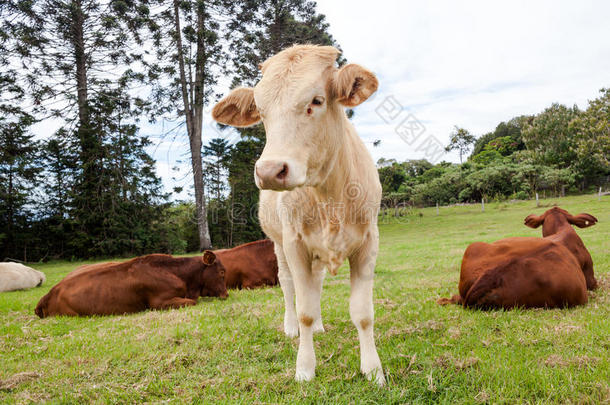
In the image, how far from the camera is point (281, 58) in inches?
95.3

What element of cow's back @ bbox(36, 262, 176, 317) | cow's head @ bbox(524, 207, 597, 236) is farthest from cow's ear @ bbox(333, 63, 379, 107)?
cow's head @ bbox(524, 207, 597, 236)

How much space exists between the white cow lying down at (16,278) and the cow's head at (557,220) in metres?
10.3

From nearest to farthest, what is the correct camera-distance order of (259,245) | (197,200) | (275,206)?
1. (275,206)
2. (259,245)
3. (197,200)

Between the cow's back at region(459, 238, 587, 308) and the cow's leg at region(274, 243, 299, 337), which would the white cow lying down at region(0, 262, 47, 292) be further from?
the cow's back at region(459, 238, 587, 308)

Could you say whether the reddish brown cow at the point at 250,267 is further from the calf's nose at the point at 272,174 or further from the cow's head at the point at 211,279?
the calf's nose at the point at 272,174

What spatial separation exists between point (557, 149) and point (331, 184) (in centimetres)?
5584

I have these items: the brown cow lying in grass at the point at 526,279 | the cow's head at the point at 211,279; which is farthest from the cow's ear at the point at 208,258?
the brown cow lying in grass at the point at 526,279

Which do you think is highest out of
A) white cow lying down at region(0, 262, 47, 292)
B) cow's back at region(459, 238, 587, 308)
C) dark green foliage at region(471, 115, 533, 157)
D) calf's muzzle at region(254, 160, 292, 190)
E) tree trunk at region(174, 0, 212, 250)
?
dark green foliage at region(471, 115, 533, 157)

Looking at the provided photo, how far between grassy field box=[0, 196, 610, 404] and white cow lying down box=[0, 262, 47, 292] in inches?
190

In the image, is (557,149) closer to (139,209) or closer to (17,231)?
(139,209)

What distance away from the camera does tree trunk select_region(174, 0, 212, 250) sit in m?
18.7

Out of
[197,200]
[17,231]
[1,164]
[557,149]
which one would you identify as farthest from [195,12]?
[557,149]

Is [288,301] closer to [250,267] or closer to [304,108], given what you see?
[304,108]

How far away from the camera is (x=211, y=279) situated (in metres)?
5.66
